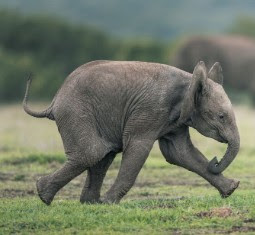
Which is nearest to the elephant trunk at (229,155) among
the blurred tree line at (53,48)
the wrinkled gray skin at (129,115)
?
the wrinkled gray skin at (129,115)

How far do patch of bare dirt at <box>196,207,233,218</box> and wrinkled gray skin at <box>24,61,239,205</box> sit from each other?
1286mm

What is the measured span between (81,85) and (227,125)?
1623 mm

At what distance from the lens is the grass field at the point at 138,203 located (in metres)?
10.8

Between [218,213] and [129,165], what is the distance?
60.9 inches

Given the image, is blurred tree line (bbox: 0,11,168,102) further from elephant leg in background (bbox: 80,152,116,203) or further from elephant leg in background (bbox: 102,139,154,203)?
elephant leg in background (bbox: 102,139,154,203)

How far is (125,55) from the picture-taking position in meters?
40.4

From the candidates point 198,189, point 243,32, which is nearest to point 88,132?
point 198,189

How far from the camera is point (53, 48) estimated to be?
4381 cm

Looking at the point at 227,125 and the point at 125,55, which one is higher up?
the point at 227,125

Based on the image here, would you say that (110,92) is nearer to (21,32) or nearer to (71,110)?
(71,110)

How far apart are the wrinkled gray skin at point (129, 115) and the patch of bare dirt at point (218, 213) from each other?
4.22ft

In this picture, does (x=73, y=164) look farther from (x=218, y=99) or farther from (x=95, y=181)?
(x=218, y=99)

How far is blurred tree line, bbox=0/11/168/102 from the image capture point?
3928cm

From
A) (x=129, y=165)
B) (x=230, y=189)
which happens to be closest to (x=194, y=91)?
(x=129, y=165)
